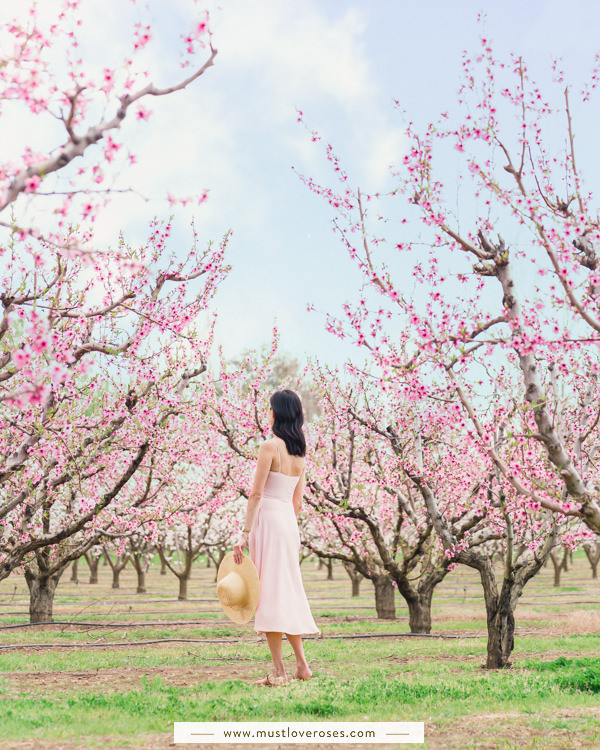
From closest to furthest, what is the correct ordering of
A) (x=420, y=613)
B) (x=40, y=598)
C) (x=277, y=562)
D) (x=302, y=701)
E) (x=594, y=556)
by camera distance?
(x=302, y=701), (x=277, y=562), (x=420, y=613), (x=40, y=598), (x=594, y=556)

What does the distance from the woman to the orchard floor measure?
70cm

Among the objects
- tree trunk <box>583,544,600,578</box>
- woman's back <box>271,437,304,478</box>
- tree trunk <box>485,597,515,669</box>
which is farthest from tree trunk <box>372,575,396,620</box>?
tree trunk <box>583,544,600,578</box>

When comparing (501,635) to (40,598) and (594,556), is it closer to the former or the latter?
(40,598)

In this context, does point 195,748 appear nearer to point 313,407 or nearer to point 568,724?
point 568,724

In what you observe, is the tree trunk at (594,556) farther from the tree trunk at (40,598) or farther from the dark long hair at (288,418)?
the dark long hair at (288,418)

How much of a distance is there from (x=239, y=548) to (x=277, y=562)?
1.66 feet

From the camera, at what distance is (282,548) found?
7.35 m

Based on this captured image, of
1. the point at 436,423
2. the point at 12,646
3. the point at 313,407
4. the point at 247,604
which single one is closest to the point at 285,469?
the point at 247,604

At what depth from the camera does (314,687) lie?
25.1 feet

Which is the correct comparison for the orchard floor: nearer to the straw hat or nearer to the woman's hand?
the straw hat

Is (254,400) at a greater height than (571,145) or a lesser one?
lesser

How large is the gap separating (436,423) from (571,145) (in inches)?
234

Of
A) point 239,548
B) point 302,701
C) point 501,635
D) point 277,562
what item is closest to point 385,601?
point 501,635

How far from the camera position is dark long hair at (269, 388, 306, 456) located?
24.1ft
